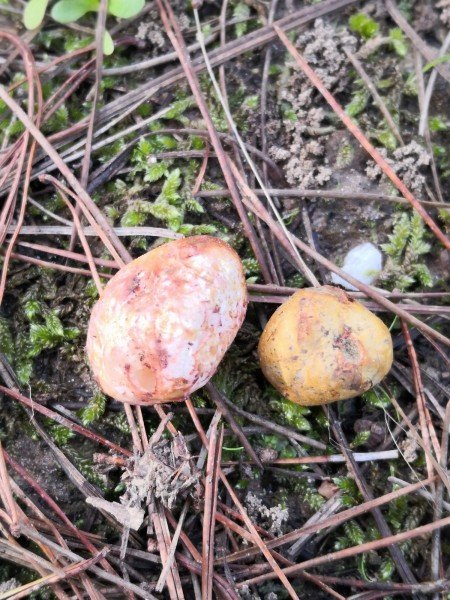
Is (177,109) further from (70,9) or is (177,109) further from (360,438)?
(360,438)

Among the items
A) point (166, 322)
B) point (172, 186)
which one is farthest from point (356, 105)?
point (166, 322)

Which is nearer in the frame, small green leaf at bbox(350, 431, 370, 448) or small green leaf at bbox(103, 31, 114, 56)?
small green leaf at bbox(350, 431, 370, 448)

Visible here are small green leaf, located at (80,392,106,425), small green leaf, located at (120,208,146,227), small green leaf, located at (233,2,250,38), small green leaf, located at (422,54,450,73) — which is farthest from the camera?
small green leaf, located at (233,2,250,38)

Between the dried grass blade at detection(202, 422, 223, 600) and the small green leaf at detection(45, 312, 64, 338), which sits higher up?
the small green leaf at detection(45, 312, 64, 338)

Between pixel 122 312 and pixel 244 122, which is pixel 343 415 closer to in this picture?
pixel 122 312

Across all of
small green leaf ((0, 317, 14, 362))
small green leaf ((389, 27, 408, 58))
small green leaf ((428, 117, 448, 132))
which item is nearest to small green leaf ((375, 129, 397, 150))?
small green leaf ((428, 117, 448, 132))

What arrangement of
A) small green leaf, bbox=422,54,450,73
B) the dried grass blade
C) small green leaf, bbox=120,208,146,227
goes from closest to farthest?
the dried grass blade < small green leaf, bbox=120,208,146,227 < small green leaf, bbox=422,54,450,73

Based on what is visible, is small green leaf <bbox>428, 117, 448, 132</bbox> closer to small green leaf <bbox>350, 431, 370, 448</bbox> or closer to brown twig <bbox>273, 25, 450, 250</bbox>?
brown twig <bbox>273, 25, 450, 250</bbox>

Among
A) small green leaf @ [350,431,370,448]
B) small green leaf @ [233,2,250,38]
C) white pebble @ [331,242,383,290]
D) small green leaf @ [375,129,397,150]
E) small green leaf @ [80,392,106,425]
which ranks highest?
small green leaf @ [233,2,250,38]
